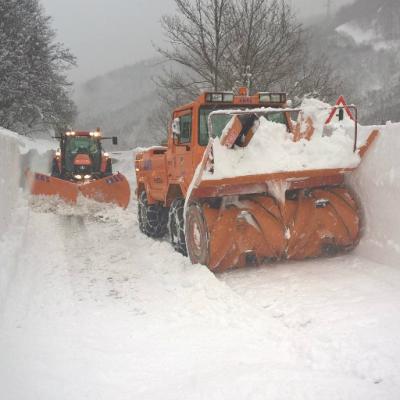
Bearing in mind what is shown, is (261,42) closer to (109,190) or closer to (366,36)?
(109,190)

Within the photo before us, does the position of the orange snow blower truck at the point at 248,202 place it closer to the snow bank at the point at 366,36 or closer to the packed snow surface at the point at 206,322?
the packed snow surface at the point at 206,322

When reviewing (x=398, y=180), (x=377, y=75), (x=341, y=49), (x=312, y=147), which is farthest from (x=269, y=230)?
(x=341, y=49)

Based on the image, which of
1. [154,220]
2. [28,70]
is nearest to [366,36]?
[28,70]

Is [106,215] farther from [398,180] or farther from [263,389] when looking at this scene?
[263,389]

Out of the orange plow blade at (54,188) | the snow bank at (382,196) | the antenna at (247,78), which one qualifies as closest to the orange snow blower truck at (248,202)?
the snow bank at (382,196)

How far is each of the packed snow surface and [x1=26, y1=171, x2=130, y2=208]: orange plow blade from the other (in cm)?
422

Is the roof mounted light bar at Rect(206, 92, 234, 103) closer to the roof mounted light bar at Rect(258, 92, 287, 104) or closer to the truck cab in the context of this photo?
the truck cab

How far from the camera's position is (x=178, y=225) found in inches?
264

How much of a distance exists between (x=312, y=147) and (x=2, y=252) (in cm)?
410

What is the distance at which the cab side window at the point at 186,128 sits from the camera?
20.9ft

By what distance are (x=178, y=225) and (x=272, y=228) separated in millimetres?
1521

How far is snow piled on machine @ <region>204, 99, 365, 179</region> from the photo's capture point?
17.9 feet

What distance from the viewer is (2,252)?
6.06m

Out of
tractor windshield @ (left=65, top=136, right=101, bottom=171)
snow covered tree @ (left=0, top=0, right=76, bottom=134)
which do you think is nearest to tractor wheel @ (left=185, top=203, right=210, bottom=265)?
tractor windshield @ (left=65, top=136, right=101, bottom=171)
